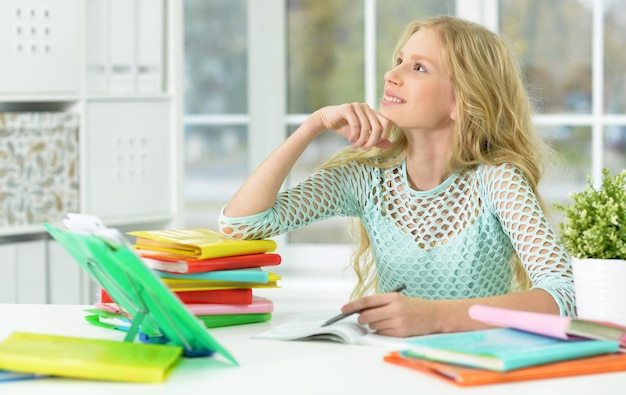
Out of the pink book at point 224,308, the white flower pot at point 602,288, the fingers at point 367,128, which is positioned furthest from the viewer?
the fingers at point 367,128

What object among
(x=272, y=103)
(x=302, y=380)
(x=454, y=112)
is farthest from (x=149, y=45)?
(x=302, y=380)

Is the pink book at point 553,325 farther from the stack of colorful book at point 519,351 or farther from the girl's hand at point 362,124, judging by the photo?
the girl's hand at point 362,124

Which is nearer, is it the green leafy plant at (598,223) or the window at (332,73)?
the green leafy plant at (598,223)

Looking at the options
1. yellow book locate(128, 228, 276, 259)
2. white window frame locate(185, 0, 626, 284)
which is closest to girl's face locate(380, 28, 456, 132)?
yellow book locate(128, 228, 276, 259)

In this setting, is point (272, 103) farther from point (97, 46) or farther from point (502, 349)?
point (502, 349)

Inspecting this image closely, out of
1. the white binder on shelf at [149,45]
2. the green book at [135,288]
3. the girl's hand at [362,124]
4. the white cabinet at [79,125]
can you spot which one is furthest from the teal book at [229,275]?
the white binder on shelf at [149,45]

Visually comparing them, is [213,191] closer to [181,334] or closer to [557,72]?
[557,72]

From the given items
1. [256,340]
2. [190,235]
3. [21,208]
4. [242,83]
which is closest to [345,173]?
[190,235]

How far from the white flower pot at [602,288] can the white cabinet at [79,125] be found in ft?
6.06

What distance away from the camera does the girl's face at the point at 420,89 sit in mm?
2037

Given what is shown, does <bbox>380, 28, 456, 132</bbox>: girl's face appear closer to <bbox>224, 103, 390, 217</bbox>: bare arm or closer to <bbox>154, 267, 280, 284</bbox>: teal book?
<bbox>224, 103, 390, 217</bbox>: bare arm

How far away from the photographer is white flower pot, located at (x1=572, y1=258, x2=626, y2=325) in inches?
58.4

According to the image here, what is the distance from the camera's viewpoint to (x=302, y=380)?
49.8 inches

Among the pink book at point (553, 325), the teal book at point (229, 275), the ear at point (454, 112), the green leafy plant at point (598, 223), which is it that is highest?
the ear at point (454, 112)
